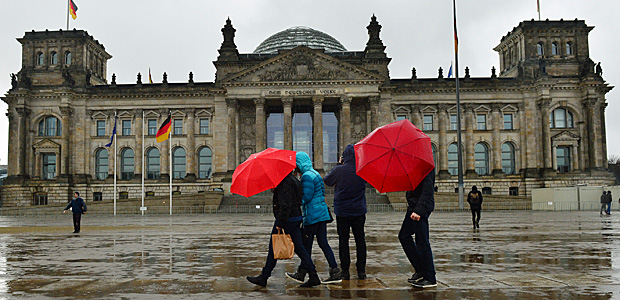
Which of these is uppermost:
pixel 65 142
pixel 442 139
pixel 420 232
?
pixel 65 142

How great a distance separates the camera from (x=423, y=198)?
867cm

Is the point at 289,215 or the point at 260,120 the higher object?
the point at 260,120

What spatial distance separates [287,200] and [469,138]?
208ft

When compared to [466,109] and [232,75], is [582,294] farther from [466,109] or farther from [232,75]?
[466,109]

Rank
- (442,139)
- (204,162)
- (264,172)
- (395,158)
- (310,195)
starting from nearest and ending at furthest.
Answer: (395,158) → (264,172) → (310,195) → (442,139) → (204,162)

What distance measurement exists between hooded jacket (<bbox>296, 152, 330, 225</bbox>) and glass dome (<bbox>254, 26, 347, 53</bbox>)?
72412 millimetres

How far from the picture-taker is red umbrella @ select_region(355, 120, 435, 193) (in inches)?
346

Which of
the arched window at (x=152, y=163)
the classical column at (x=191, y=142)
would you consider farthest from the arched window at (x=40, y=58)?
the classical column at (x=191, y=142)

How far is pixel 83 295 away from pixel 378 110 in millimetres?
58054

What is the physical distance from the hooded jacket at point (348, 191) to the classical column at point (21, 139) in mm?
68056

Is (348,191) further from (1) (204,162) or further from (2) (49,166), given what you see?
(2) (49,166)

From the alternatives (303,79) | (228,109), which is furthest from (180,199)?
(303,79)

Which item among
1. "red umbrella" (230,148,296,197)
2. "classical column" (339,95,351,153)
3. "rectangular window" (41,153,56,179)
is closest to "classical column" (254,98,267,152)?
"classical column" (339,95,351,153)

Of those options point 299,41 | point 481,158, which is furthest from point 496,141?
point 299,41
